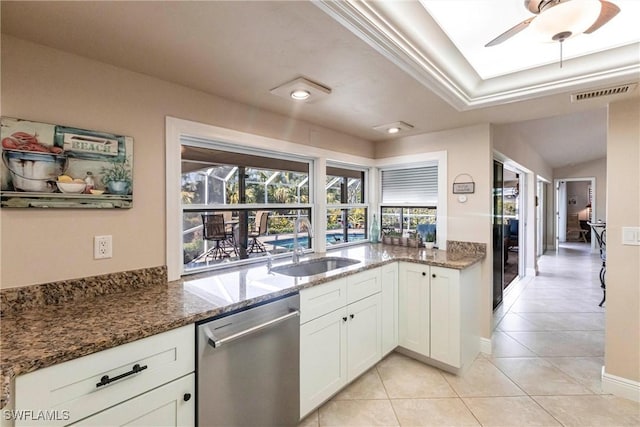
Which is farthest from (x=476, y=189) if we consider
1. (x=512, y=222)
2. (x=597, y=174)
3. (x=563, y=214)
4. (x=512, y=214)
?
(x=563, y=214)

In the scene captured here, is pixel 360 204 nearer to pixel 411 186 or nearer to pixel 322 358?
pixel 411 186

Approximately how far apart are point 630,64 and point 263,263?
8.93 ft

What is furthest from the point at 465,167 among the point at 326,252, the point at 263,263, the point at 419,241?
the point at 263,263

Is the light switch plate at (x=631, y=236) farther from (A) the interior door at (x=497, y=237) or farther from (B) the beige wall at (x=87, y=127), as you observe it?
(B) the beige wall at (x=87, y=127)

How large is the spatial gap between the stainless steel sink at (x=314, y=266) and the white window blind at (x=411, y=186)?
128 cm

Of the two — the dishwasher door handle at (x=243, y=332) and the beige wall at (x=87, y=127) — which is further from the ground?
the beige wall at (x=87, y=127)

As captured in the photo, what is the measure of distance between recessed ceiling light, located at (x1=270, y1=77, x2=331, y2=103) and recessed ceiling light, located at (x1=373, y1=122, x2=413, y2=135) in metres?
0.95

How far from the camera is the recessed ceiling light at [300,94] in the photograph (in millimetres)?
1892

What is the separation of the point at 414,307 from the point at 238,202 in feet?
5.78

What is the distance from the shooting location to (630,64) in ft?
5.52

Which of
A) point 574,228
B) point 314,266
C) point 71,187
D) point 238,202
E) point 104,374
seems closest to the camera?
point 104,374

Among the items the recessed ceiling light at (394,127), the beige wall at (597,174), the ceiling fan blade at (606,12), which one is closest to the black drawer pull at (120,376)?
the ceiling fan blade at (606,12)

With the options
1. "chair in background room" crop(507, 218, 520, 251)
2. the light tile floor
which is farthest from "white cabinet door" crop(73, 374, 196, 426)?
"chair in background room" crop(507, 218, 520, 251)

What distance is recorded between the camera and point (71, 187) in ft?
Result: 4.70
